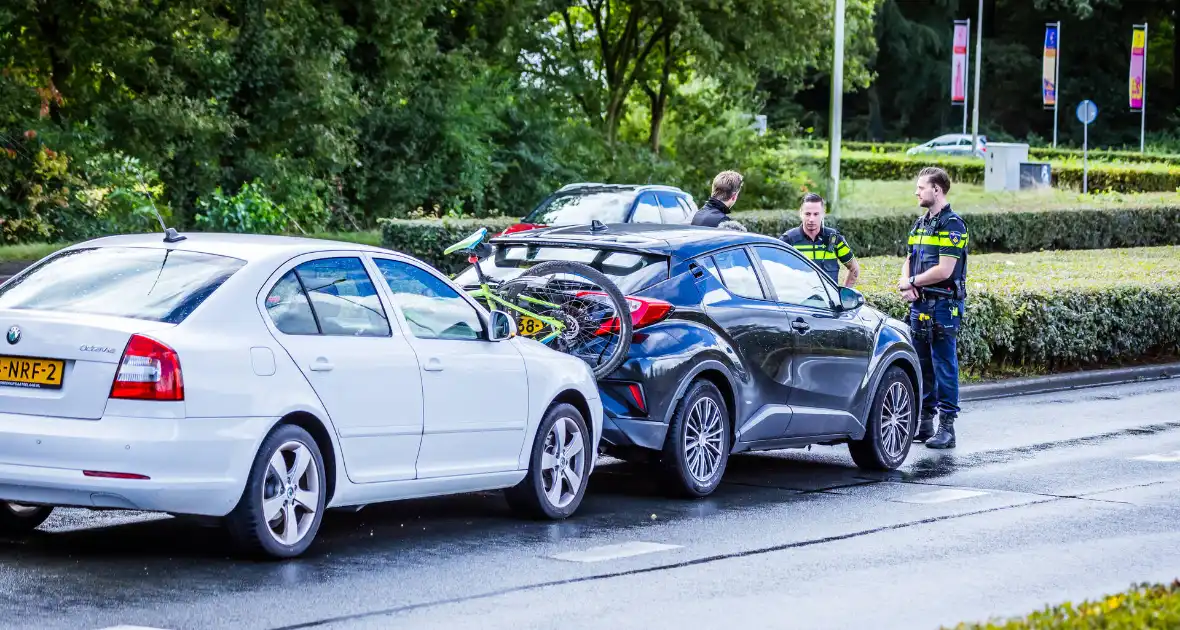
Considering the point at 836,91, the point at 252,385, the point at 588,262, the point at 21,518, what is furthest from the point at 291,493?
the point at 836,91

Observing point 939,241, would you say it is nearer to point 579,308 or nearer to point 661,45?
point 579,308

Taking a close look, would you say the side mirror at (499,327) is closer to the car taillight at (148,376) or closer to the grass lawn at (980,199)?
the car taillight at (148,376)

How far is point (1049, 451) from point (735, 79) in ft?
82.2

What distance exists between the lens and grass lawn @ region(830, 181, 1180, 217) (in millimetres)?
34188

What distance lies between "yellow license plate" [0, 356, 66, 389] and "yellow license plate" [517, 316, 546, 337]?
3432mm

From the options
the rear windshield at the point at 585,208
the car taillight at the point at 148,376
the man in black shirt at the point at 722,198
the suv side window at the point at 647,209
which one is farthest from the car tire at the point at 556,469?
the suv side window at the point at 647,209

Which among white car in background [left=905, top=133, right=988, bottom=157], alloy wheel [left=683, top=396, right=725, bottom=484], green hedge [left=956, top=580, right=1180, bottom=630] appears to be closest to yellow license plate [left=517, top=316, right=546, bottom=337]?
alloy wheel [left=683, top=396, right=725, bottom=484]

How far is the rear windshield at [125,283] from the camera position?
760 centimetres

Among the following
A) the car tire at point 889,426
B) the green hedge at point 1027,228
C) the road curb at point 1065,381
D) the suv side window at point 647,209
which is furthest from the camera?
the green hedge at point 1027,228

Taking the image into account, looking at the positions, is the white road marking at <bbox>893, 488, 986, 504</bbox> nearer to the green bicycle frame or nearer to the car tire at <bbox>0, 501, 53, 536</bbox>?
the green bicycle frame

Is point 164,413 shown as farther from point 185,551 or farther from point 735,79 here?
point 735,79

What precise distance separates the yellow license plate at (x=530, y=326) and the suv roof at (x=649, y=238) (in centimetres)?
59

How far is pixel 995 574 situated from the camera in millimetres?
8164

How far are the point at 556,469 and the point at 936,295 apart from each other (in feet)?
15.2
